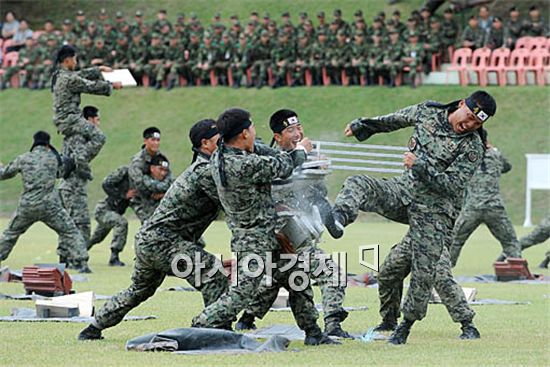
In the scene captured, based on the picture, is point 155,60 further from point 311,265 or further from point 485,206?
point 311,265

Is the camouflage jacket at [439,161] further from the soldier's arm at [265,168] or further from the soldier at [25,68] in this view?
the soldier at [25,68]

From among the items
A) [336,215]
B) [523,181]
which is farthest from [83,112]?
[523,181]

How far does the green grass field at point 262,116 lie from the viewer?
32875 mm

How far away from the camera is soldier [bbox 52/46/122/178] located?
18.1m

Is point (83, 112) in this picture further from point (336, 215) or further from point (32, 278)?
point (336, 215)

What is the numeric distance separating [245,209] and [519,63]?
26.3 meters

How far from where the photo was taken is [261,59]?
38.5m

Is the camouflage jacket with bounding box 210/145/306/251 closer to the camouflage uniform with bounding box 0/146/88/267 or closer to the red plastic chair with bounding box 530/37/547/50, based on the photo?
the camouflage uniform with bounding box 0/146/88/267

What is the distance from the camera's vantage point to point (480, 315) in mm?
13336

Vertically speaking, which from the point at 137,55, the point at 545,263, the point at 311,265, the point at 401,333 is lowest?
the point at 545,263

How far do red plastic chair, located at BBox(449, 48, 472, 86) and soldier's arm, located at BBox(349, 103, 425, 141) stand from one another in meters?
24.7

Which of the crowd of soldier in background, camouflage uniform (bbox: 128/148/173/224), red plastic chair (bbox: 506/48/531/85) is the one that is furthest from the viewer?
the crowd of soldier in background

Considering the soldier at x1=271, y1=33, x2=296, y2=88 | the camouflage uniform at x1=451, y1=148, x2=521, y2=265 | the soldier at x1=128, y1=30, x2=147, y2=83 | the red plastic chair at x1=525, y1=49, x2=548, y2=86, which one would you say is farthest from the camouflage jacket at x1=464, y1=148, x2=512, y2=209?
the soldier at x1=128, y1=30, x2=147, y2=83

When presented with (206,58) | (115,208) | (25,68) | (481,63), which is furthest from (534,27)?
(115,208)
